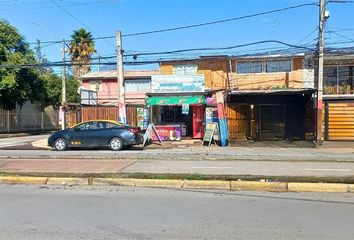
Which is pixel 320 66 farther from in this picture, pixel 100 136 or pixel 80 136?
pixel 80 136

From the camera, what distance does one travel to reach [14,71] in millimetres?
39594

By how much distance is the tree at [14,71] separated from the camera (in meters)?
38.8

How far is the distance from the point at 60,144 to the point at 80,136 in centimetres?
113

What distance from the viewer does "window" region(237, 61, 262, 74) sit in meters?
35.5

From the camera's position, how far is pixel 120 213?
305 inches

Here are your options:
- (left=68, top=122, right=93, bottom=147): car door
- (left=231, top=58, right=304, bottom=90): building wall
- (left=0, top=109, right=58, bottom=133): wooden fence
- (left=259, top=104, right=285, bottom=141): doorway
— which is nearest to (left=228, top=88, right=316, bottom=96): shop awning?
(left=259, top=104, right=285, bottom=141): doorway

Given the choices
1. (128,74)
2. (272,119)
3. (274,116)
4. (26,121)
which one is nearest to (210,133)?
(272,119)

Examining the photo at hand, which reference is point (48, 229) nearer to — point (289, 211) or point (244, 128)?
point (289, 211)

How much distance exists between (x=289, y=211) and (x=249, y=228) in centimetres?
141

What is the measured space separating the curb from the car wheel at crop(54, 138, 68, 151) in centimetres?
1227

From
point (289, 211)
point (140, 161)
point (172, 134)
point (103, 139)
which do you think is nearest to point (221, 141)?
point (172, 134)

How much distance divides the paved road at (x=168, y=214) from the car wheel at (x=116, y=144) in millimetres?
12784

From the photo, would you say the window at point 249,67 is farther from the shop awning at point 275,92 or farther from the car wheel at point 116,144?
the car wheel at point 116,144

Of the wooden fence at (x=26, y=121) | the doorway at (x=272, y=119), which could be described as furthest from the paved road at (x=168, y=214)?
the wooden fence at (x=26, y=121)
